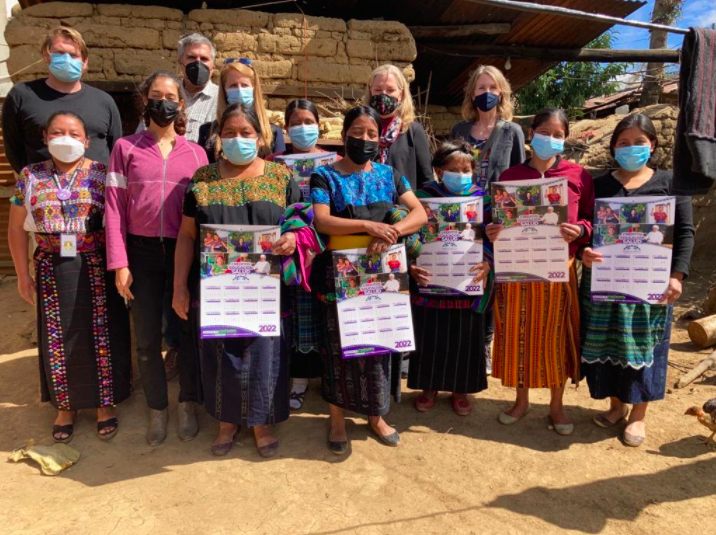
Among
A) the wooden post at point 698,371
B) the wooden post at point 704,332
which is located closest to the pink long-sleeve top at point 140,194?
the wooden post at point 698,371

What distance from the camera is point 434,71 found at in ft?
26.5

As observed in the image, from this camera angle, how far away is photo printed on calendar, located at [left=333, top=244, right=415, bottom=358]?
2.74 metres

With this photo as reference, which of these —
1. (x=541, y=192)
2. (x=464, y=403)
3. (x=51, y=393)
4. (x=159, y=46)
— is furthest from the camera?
(x=159, y=46)

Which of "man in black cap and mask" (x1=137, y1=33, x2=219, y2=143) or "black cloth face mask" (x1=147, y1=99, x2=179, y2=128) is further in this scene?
"man in black cap and mask" (x1=137, y1=33, x2=219, y2=143)

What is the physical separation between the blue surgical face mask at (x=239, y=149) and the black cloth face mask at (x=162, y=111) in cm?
43

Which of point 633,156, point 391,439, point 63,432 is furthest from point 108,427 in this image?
point 633,156

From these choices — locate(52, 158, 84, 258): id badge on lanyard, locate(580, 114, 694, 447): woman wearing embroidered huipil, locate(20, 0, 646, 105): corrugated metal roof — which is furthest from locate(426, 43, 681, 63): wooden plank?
locate(52, 158, 84, 258): id badge on lanyard

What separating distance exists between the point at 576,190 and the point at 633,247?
450mm

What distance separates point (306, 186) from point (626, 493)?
2445 mm

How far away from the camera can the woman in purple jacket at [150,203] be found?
2.87 metres

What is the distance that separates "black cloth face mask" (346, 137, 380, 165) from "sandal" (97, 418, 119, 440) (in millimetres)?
2226

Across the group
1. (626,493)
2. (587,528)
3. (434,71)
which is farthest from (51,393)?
(434,71)

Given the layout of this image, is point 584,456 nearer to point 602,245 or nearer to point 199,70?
point 602,245

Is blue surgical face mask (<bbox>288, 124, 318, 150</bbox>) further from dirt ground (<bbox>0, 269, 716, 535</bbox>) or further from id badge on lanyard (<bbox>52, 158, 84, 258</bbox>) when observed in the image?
dirt ground (<bbox>0, 269, 716, 535</bbox>)
